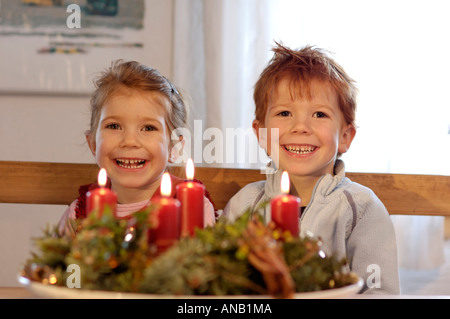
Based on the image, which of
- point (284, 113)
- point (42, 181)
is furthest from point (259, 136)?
point (42, 181)

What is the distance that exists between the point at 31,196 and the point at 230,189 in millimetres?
534

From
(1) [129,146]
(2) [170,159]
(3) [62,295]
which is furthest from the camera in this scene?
(2) [170,159]

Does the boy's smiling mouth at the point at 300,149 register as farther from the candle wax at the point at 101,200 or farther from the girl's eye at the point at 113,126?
the candle wax at the point at 101,200

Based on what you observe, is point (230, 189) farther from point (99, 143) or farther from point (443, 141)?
point (443, 141)

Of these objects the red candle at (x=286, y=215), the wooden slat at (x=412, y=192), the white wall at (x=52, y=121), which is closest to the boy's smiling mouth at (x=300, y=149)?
the wooden slat at (x=412, y=192)

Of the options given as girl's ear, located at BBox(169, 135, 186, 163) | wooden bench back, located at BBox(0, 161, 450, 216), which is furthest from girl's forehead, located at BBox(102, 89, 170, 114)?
wooden bench back, located at BBox(0, 161, 450, 216)

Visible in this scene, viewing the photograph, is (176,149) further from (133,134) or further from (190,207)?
(190,207)

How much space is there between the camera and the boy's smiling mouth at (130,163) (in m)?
1.36

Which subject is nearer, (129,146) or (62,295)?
(62,295)

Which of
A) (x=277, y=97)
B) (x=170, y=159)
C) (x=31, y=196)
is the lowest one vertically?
(x=31, y=196)

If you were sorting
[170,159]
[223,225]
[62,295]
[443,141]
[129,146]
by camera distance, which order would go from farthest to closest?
1. [443,141]
2. [170,159]
3. [129,146]
4. [223,225]
5. [62,295]

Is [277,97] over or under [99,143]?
over

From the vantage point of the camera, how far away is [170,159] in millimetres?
1471
